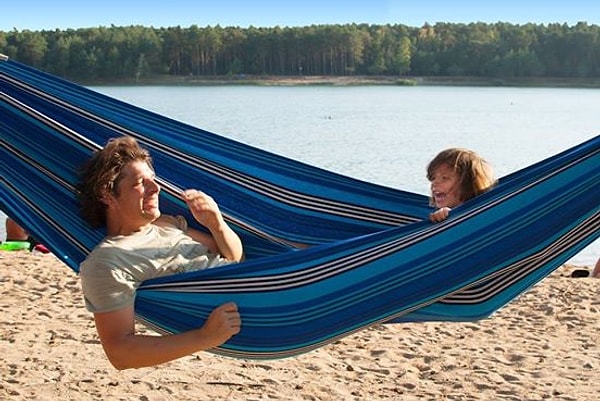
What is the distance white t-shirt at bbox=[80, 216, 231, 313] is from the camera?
5.57 feet

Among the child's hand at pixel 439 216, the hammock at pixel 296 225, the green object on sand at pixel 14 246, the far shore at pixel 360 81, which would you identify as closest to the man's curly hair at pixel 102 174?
the hammock at pixel 296 225

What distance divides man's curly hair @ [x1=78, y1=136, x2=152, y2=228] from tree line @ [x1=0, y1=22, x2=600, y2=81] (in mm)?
31748

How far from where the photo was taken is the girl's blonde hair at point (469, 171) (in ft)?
7.06

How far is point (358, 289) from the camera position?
73.4 inches

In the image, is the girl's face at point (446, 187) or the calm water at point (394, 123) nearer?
the girl's face at point (446, 187)

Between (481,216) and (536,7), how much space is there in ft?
161

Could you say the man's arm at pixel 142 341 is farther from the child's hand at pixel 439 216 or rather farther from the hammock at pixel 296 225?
the child's hand at pixel 439 216

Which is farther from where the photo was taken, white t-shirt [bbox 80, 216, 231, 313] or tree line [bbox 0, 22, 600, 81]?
tree line [bbox 0, 22, 600, 81]

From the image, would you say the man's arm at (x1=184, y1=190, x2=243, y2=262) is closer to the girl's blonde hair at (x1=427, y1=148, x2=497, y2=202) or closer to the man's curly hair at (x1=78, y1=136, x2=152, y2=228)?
the man's curly hair at (x1=78, y1=136, x2=152, y2=228)

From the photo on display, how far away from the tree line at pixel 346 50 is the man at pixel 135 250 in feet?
104

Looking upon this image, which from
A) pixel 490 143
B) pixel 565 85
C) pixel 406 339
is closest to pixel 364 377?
pixel 406 339

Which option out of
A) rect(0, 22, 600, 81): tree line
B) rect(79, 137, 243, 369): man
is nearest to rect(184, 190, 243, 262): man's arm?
rect(79, 137, 243, 369): man

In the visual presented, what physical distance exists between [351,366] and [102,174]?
181 cm

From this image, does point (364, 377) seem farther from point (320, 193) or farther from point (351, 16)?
point (351, 16)
